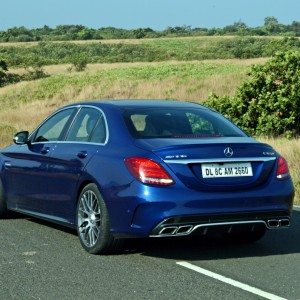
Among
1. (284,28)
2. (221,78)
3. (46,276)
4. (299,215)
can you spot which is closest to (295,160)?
(299,215)

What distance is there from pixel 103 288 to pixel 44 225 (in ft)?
11.0

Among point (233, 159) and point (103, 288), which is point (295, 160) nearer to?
Answer: point (233, 159)

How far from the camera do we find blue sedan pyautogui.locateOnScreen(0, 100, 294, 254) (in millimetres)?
7316

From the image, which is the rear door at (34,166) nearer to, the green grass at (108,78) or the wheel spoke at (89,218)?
the wheel spoke at (89,218)

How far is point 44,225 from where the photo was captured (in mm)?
9828

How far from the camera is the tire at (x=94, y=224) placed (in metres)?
7.68

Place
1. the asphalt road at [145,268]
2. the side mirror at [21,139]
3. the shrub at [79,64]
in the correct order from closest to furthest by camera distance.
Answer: the asphalt road at [145,268]
the side mirror at [21,139]
the shrub at [79,64]

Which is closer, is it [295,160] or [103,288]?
[103,288]

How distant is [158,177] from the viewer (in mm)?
7316

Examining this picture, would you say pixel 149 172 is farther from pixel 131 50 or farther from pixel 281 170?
pixel 131 50

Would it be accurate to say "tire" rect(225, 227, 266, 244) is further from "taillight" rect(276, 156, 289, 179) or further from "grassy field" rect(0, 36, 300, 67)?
"grassy field" rect(0, 36, 300, 67)

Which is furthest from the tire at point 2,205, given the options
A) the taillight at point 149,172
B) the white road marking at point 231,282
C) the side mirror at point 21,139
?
the white road marking at point 231,282

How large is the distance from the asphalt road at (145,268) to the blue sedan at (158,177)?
28 centimetres

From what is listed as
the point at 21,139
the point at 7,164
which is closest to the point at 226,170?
the point at 21,139
